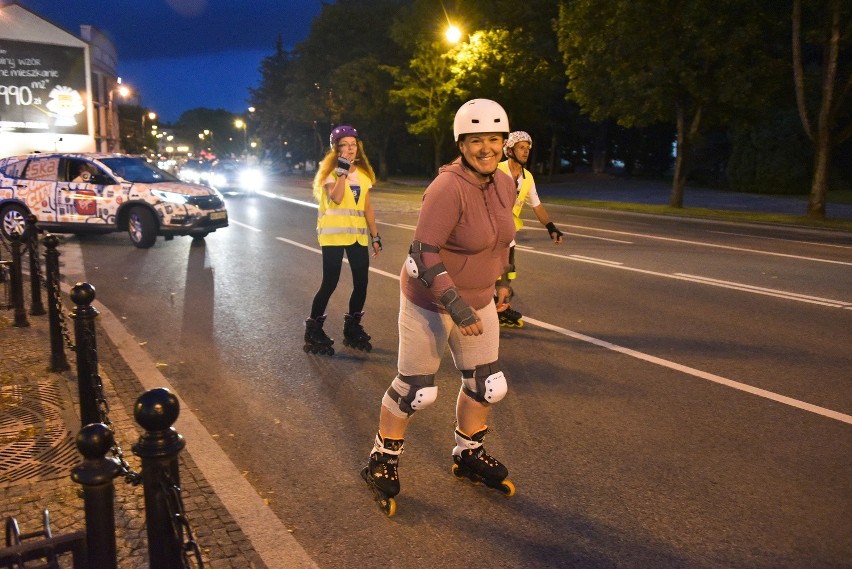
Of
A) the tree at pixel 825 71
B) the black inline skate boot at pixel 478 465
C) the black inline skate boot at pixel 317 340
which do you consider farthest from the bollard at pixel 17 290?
the tree at pixel 825 71

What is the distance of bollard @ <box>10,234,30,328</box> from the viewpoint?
24.7 feet

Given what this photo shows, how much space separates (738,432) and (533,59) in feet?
116

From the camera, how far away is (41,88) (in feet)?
104

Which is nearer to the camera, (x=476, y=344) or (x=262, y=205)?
(x=476, y=344)

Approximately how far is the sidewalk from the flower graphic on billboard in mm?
29284

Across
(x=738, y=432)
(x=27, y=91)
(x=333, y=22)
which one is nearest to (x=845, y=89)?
(x=738, y=432)

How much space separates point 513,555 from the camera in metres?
3.42

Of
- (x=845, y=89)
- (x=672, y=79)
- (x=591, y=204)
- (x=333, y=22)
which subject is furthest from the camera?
(x=333, y=22)

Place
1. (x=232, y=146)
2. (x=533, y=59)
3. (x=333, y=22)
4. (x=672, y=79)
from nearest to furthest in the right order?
(x=672, y=79)
(x=533, y=59)
(x=333, y=22)
(x=232, y=146)

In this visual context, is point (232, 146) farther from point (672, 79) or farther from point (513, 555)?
point (513, 555)

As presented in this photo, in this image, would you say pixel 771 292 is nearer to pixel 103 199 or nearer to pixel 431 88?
pixel 103 199

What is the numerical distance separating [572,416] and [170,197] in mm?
11149

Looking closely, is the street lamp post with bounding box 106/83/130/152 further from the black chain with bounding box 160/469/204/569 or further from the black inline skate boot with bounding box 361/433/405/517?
the black chain with bounding box 160/469/204/569

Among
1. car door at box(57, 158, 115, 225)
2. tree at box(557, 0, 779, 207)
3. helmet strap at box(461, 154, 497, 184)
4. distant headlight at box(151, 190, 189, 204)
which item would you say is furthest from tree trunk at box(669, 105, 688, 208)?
helmet strap at box(461, 154, 497, 184)
